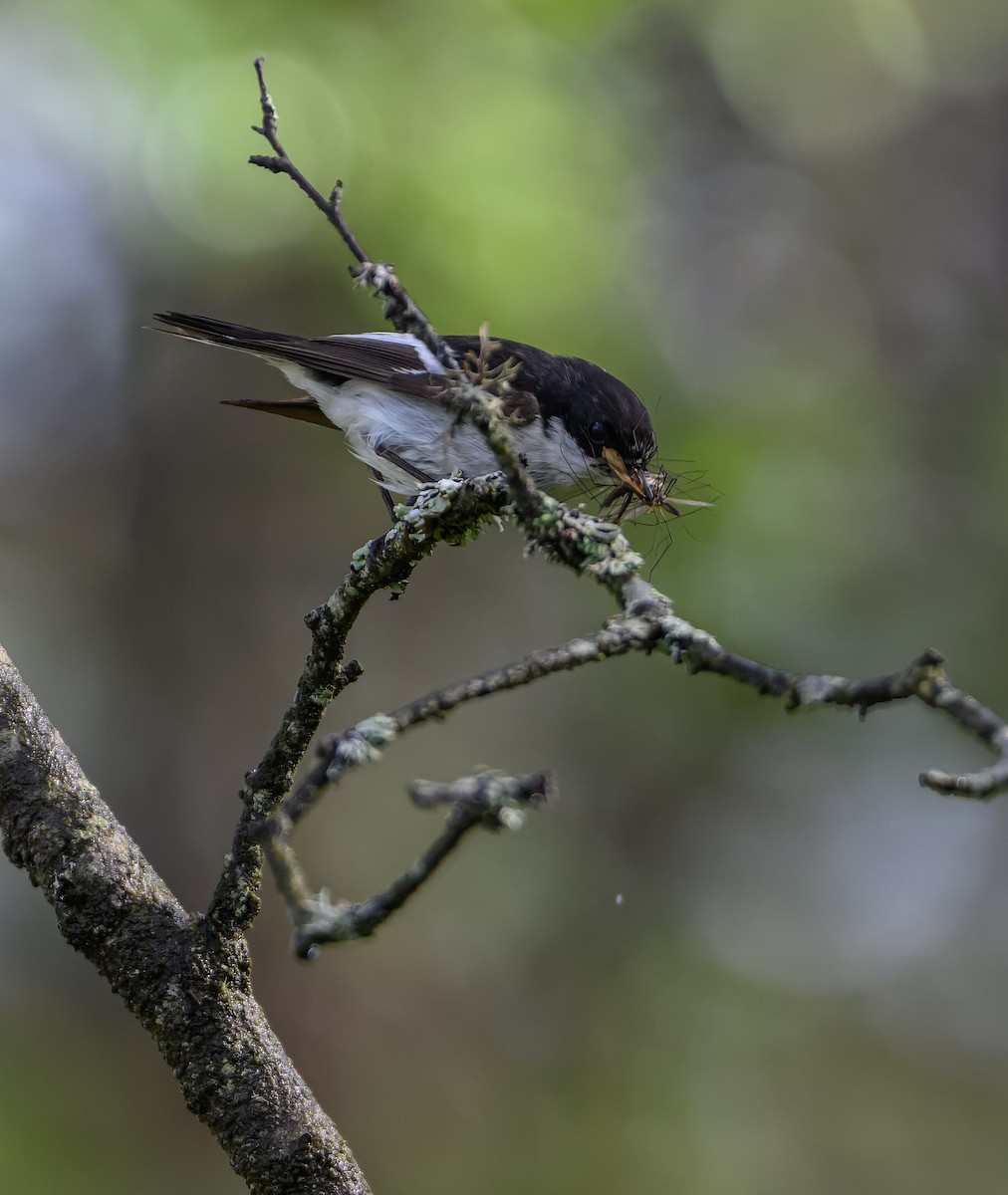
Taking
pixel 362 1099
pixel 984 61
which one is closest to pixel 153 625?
pixel 362 1099

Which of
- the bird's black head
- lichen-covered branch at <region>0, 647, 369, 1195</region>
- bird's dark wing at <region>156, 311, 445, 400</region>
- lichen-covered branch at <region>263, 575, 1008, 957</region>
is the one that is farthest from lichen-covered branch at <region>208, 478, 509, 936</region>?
bird's dark wing at <region>156, 311, 445, 400</region>

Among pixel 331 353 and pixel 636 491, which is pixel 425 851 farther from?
pixel 331 353

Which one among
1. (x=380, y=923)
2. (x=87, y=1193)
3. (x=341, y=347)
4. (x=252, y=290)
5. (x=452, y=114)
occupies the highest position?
(x=452, y=114)

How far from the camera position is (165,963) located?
202 centimetres

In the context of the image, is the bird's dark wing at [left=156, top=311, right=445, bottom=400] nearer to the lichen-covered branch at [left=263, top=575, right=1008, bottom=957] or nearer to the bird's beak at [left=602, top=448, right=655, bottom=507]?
the bird's beak at [left=602, top=448, right=655, bottom=507]

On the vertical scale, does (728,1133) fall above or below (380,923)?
above

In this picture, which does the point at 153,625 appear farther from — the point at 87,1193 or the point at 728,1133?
the point at 728,1133

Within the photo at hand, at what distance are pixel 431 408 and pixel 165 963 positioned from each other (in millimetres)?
2001

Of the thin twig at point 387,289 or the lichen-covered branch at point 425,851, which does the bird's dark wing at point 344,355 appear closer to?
the thin twig at point 387,289

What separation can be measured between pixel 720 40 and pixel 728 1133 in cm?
623

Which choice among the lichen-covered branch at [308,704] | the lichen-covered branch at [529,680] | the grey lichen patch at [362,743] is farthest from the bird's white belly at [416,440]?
the grey lichen patch at [362,743]

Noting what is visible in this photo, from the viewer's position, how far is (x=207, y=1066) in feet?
6.39

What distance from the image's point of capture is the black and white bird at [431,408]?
11.2 ft

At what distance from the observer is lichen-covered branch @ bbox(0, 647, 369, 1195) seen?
194cm
